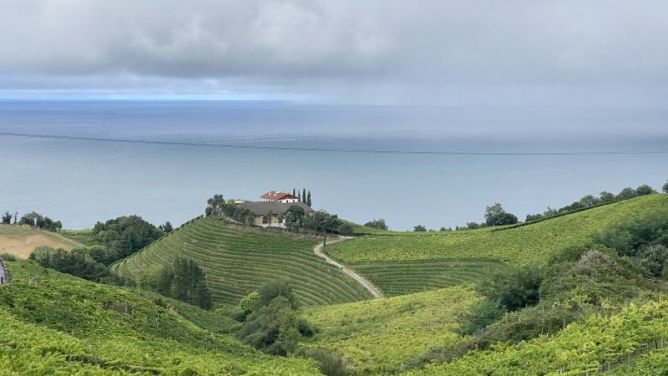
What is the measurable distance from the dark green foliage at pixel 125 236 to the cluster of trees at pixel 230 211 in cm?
1155

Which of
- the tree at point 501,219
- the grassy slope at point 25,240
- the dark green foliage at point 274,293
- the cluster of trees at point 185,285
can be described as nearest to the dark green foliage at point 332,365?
the dark green foliage at point 274,293

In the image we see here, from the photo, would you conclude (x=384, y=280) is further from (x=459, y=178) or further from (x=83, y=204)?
(x=459, y=178)

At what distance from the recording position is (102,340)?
14.9 m

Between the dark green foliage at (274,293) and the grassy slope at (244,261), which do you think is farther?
the grassy slope at (244,261)

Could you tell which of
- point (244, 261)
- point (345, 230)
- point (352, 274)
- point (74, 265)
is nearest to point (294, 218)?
point (345, 230)

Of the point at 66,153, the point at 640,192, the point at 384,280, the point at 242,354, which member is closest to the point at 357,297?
the point at 384,280

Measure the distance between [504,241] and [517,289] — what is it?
26204mm

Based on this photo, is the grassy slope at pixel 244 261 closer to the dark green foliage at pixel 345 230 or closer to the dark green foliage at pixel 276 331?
the dark green foliage at pixel 345 230

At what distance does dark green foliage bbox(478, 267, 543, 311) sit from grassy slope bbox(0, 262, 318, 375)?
397 inches

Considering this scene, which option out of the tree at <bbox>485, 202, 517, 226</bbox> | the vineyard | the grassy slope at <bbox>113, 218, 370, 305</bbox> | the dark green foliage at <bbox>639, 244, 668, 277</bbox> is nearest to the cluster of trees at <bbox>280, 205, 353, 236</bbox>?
the grassy slope at <bbox>113, 218, 370, 305</bbox>

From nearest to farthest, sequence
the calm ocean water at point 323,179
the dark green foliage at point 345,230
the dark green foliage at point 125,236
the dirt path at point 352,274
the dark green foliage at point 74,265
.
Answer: the dark green foliage at point 74,265 → the dirt path at point 352,274 → the dark green foliage at point 345,230 → the dark green foliage at point 125,236 → the calm ocean water at point 323,179

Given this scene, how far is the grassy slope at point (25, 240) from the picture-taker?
59.2m

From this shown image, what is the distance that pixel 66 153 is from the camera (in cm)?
16688

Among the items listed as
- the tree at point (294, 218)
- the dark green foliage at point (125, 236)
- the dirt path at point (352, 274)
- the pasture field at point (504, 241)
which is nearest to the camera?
the pasture field at point (504, 241)
